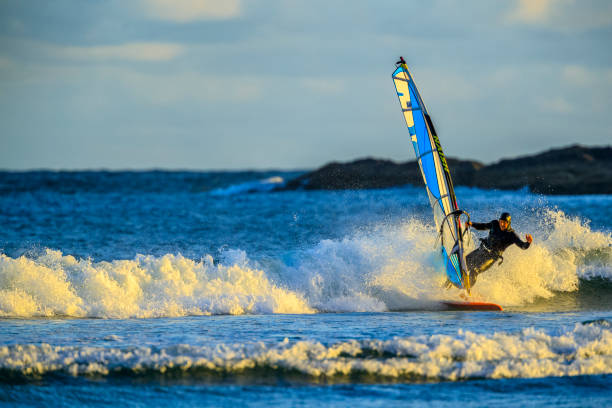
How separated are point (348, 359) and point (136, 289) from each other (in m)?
4.98

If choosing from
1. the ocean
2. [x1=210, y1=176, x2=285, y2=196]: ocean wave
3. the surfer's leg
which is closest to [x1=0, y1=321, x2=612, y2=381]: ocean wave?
the ocean

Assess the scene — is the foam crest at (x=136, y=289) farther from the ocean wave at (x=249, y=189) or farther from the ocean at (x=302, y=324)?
the ocean wave at (x=249, y=189)

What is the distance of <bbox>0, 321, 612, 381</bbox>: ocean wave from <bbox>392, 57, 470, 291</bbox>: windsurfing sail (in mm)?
2650

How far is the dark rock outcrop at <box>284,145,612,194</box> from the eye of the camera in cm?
3675

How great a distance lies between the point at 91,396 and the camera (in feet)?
21.4

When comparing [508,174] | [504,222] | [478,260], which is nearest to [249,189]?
[508,174]

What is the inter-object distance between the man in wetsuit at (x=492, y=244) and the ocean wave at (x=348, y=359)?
2328 millimetres

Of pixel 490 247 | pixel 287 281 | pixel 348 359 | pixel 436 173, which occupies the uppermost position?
pixel 436 173

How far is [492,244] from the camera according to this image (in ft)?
33.5

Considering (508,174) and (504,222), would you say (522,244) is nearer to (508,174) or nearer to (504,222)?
(504,222)

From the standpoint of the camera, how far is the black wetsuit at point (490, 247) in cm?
1005

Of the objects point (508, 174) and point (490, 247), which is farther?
point (508, 174)

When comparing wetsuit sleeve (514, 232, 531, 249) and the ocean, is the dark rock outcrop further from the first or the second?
wetsuit sleeve (514, 232, 531, 249)

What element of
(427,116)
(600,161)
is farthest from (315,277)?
(600,161)
